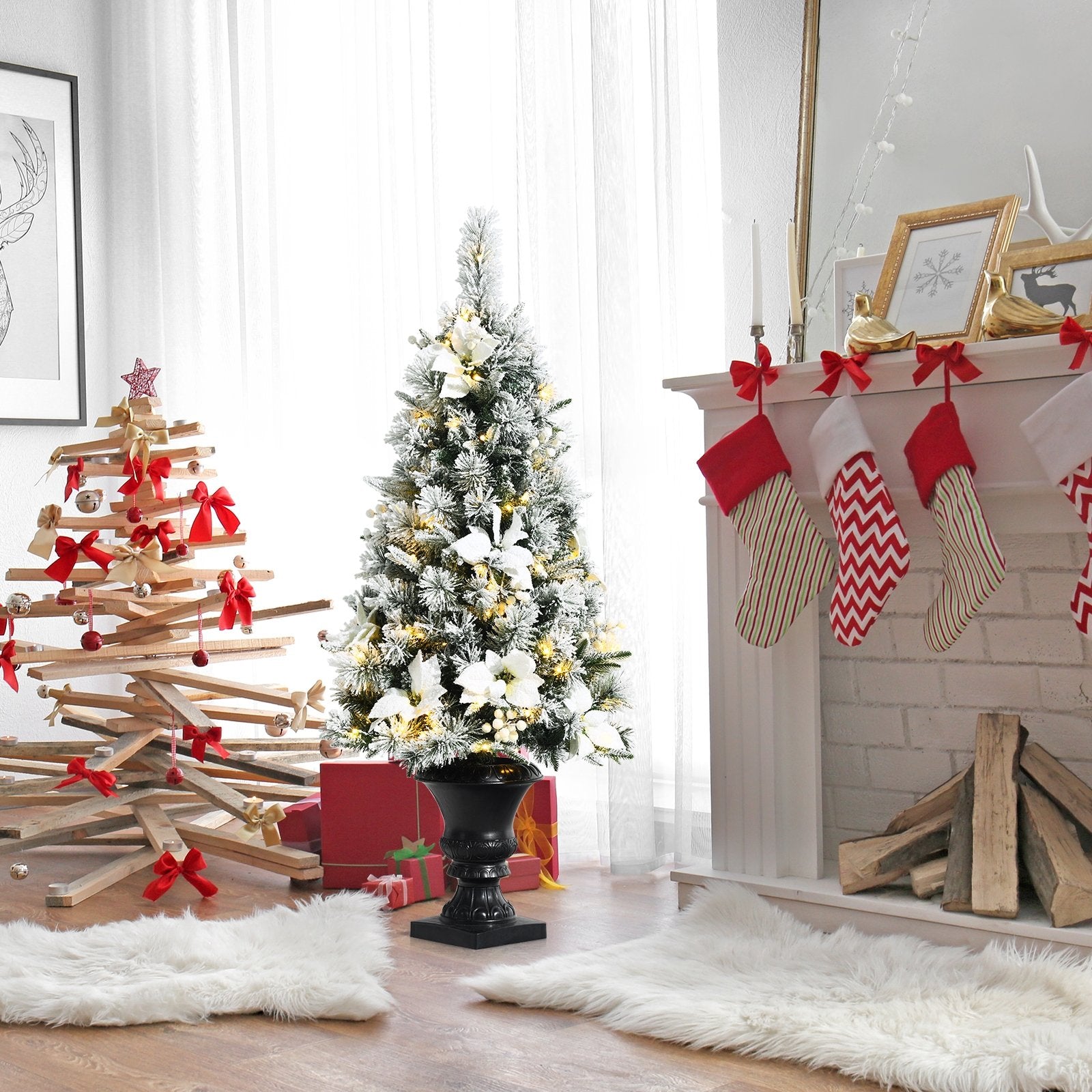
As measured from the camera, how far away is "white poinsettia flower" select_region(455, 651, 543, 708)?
2049 millimetres

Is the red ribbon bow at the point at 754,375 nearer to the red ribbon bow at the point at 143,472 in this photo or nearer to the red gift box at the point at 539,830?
the red gift box at the point at 539,830

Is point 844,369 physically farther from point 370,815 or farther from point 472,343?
point 370,815

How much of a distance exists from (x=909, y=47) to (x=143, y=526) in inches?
68.7

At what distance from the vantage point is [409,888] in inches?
94.8

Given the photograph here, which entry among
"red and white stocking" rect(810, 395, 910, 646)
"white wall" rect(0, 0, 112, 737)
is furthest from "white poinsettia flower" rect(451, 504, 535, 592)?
"white wall" rect(0, 0, 112, 737)

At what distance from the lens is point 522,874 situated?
98.7 inches

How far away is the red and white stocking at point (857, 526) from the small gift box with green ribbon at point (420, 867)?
2.95 ft

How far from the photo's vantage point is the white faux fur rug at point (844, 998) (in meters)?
1.49

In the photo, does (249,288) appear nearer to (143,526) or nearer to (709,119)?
(143,526)

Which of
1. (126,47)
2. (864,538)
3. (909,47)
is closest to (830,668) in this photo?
(864,538)

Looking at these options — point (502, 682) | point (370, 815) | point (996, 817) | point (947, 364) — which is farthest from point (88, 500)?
point (996, 817)

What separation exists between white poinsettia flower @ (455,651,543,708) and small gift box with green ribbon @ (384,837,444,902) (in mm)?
514

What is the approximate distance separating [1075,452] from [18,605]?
6.47 feet

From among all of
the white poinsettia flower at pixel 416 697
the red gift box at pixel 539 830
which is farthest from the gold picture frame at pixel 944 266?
the red gift box at pixel 539 830
